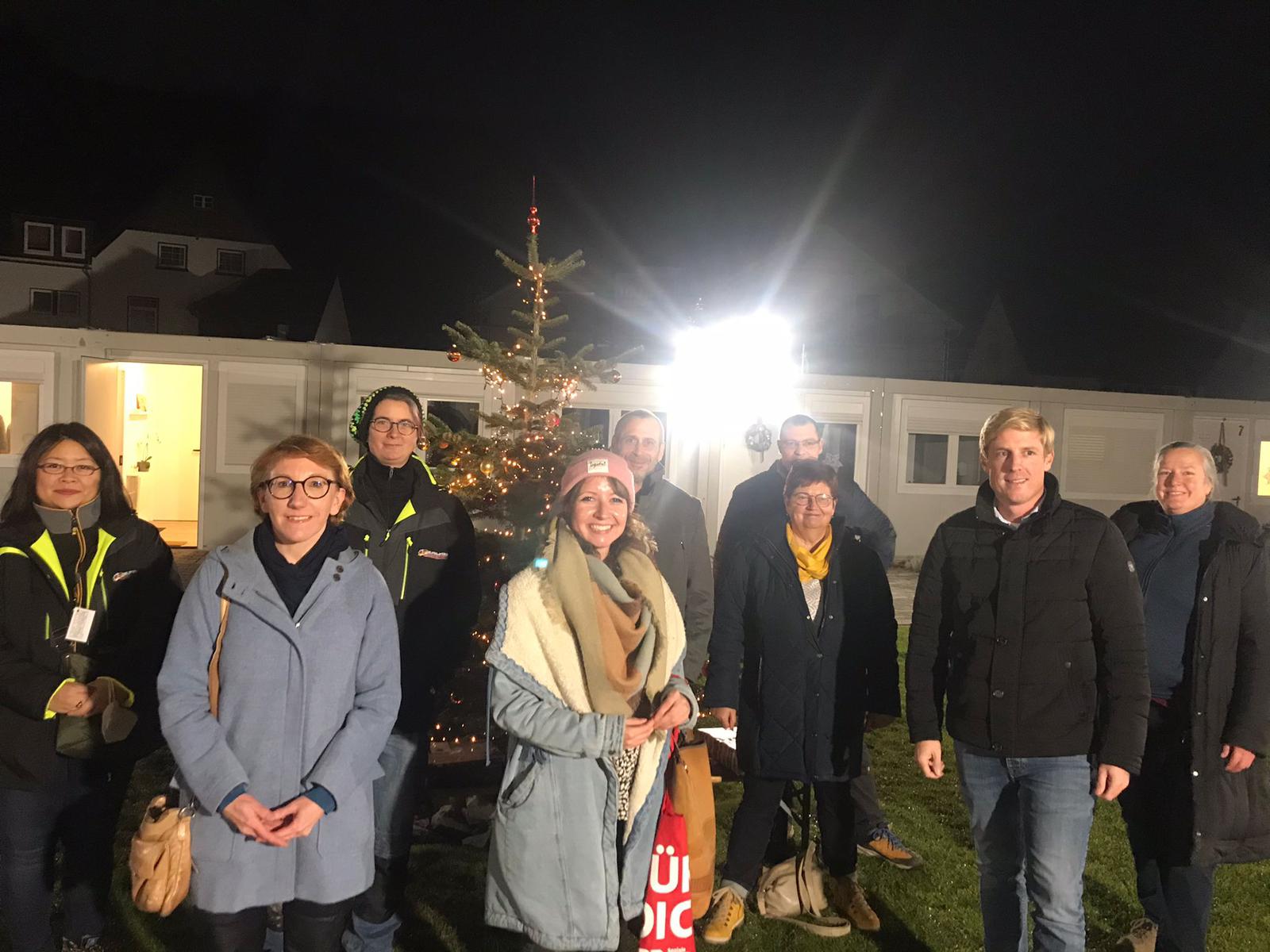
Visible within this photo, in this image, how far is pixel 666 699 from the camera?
270 centimetres

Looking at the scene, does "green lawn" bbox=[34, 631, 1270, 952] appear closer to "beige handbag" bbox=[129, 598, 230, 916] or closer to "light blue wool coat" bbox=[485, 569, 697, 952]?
"light blue wool coat" bbox=[485, 569, 697, 952]

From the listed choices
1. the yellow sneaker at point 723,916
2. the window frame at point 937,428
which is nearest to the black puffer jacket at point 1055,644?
the yellow sneaker at point 723,916

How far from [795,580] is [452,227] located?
2853 centimetres

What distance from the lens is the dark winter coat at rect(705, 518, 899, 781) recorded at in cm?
363

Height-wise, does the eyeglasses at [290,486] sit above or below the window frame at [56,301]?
below

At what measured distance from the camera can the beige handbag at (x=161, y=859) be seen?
2.29 m

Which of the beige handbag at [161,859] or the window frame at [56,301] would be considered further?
the window frame at [56,301]

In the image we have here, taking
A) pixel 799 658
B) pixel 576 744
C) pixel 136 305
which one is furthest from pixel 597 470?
pixel 136 305

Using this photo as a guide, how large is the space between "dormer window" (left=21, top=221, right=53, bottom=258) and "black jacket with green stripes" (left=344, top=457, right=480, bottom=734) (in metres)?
28.2

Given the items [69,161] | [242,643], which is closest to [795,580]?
[242,643]

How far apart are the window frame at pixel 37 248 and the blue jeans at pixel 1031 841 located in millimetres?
30073

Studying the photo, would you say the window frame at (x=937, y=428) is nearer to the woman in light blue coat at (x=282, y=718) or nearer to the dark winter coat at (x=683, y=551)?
the dark winter coat at (x=683, y=551)

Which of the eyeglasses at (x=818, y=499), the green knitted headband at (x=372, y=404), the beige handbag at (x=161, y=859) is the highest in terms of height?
the green knitted headband at (x=372, y=404)

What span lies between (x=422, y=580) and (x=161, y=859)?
1277mm
